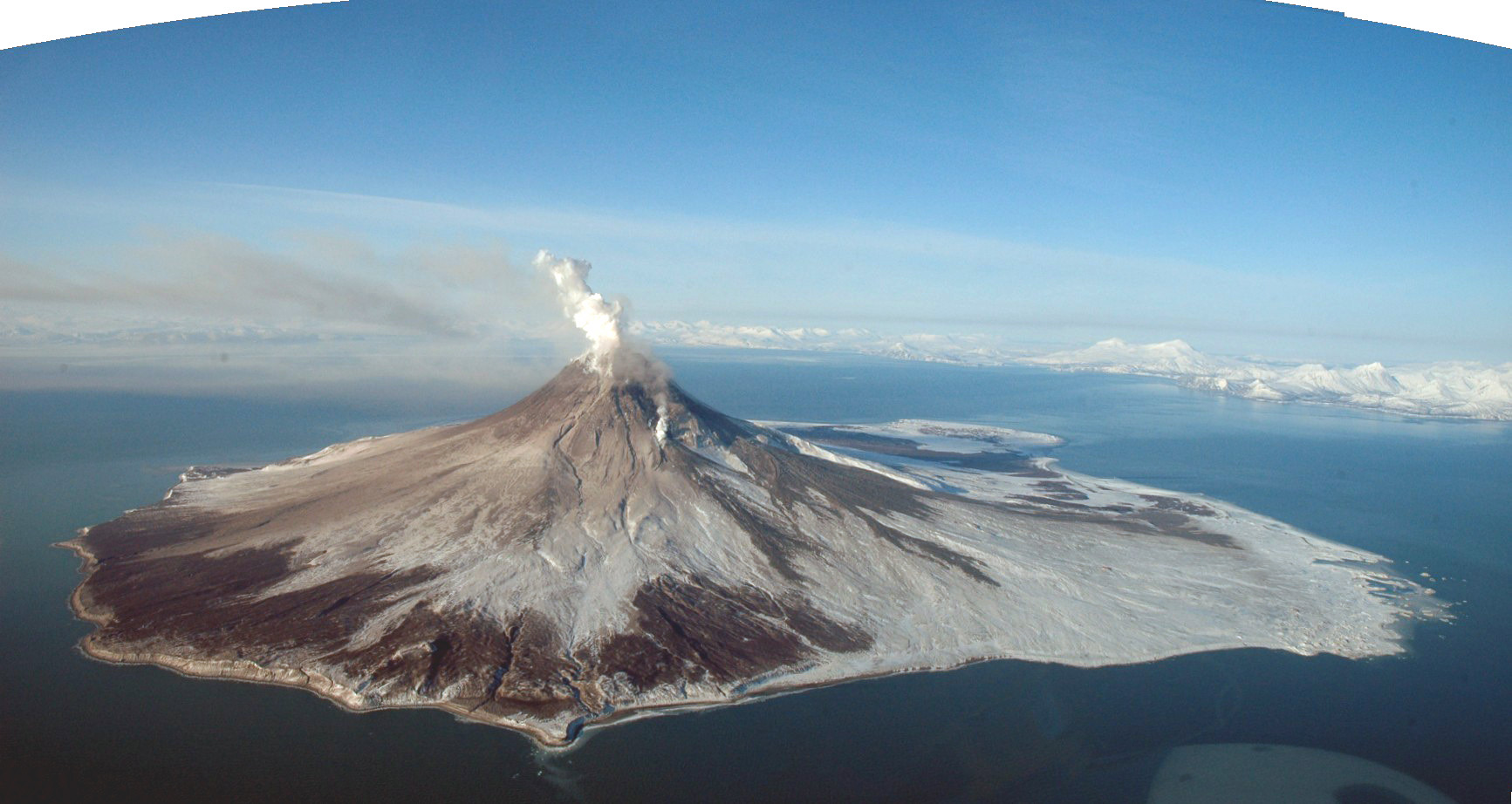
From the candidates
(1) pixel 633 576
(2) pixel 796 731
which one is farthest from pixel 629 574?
(2) pixel 796 731

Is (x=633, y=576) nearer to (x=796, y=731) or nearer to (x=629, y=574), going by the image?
(x=629, y=574)

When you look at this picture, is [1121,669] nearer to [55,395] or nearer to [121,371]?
[55,395]

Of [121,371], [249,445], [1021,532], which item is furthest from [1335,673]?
[121,371]

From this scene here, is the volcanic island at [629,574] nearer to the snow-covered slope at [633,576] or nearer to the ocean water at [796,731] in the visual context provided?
the snow-covered slope at [633,576]

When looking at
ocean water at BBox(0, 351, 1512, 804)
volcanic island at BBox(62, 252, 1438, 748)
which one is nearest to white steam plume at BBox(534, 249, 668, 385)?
volcanic island at BBox(62, 252, 1438, 748)

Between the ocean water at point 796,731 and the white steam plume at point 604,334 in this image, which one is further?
the white steam plume at point 604,334

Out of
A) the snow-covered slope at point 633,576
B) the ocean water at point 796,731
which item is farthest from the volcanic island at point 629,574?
the ocean water at point 796,731

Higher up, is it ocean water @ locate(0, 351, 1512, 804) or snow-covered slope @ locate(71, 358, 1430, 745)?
snow-covered slope @ locate(71, 358, 1430, 745)

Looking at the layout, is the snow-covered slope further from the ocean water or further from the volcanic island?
the ocean water
